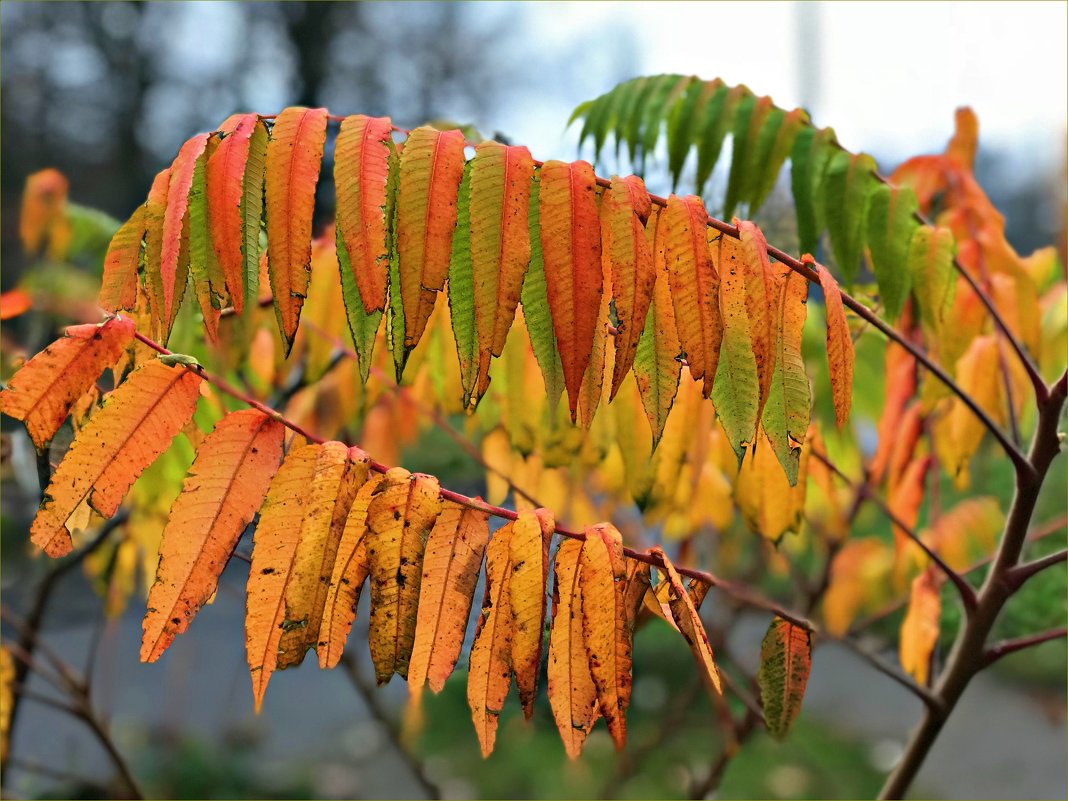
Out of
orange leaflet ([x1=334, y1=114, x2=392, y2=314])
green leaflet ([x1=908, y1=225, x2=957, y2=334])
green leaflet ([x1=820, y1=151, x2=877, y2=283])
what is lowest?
orange leaflet ([x1=334, y1=114, x2=392, y2=314])

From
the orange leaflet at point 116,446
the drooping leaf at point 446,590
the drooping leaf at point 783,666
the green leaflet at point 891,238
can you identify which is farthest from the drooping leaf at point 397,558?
the green leaflet at point 891,238

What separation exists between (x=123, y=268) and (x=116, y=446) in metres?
0.14

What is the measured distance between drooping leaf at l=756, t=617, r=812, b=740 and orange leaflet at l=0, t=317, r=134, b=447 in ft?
1.45

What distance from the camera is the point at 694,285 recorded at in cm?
49

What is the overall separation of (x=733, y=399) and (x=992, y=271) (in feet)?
2.64

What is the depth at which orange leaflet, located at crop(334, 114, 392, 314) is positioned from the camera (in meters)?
0.47

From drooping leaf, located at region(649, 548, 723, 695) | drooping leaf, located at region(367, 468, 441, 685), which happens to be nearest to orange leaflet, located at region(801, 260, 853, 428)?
drooping leaf, located at region(649, 548, 723, 695)

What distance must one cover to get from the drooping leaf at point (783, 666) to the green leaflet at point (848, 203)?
40 cm

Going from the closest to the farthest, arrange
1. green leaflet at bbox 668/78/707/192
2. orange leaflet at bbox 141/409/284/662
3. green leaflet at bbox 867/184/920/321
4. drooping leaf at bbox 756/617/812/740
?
1. orange leaflet at bbox 141/409/284/662
2. drooping leaf at bbox 756/617/812/740
3. green leaflet at bbox 867/184/920/321
4. green leaflet at bbox 668/78/707/192

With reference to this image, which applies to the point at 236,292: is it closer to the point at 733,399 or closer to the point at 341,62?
the point at 733,399

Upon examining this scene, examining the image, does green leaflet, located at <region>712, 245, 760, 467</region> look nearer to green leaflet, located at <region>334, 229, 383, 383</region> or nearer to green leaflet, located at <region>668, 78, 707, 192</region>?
green leaflet, located at <region>334, 229, 383, 383</region>

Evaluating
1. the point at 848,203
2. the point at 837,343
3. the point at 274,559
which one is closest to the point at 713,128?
the point at 848,203

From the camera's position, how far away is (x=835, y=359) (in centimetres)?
52

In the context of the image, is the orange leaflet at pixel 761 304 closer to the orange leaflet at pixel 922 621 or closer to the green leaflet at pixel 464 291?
the green leaflet at pixel 464 291
